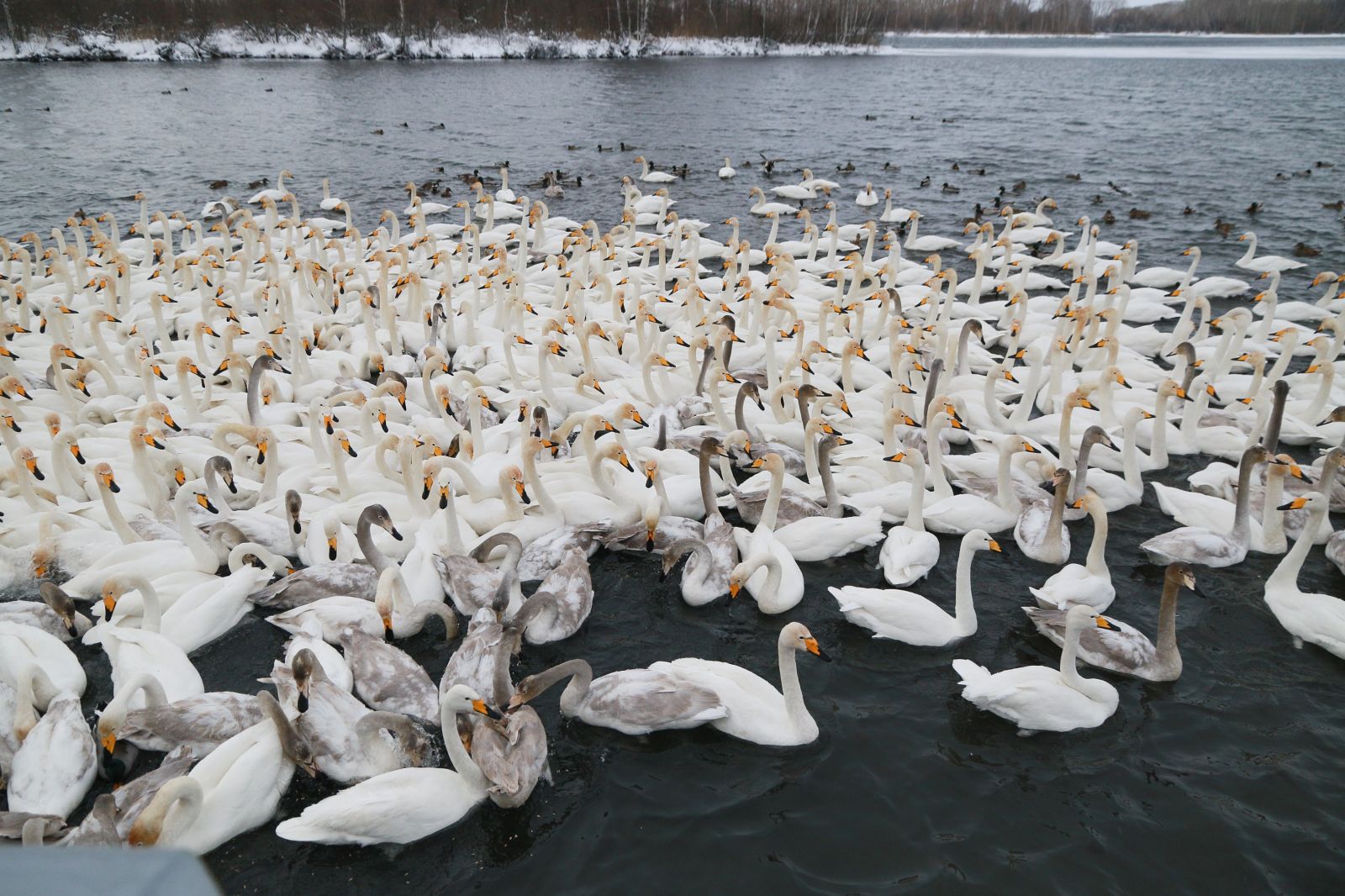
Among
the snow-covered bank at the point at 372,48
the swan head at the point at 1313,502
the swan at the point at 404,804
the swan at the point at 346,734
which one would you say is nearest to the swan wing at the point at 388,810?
the swan at the point at 404,804

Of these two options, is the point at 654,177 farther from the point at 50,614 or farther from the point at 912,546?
the point at 50,614

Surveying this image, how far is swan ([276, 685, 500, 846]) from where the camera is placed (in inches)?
224

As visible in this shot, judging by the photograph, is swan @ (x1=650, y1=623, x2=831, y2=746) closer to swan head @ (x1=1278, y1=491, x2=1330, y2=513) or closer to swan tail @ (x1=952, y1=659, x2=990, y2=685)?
swan tail @ (x1=952, y1=659, x2=990, y2=685)

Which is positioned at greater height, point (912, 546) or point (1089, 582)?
point (912, 546)

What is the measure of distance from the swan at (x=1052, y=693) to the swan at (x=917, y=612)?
2.74 feet

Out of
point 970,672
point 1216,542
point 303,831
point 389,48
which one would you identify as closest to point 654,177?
point 1216,542

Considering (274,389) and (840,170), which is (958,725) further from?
(840,170)

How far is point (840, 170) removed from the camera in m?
32.5

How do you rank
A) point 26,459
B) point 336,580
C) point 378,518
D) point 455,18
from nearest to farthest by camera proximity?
point 336,580, point 378,518, point 26,459, point 455,18

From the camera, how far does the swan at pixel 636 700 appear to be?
6.80 metres

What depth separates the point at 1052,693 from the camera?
688 cm

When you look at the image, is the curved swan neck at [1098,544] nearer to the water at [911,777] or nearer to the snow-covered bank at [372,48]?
the water at [911,777]

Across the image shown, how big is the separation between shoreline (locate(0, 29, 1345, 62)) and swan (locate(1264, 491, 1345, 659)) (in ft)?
232

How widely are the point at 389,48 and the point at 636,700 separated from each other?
233 ft
